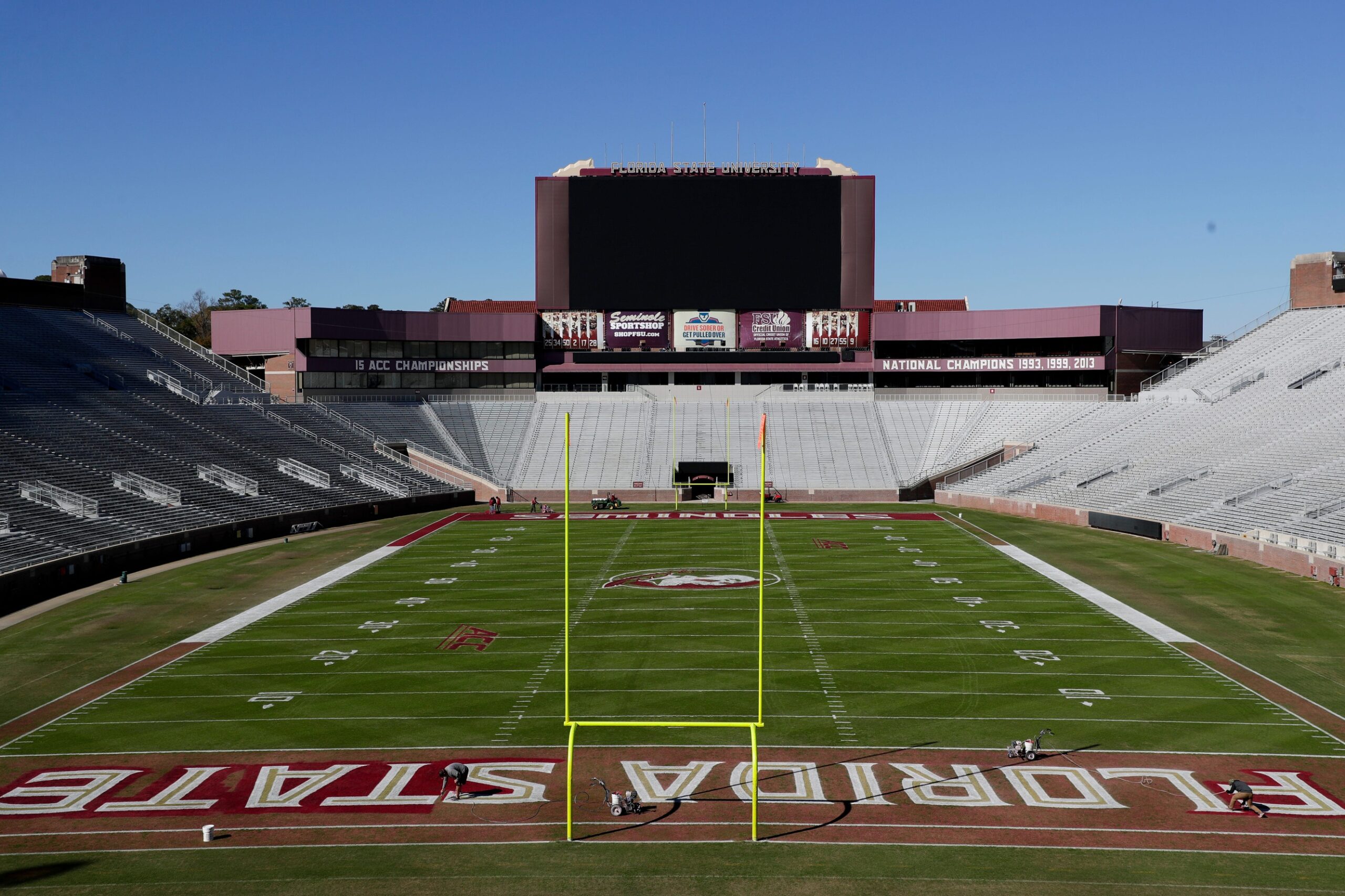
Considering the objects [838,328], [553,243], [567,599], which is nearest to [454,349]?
[553,243]

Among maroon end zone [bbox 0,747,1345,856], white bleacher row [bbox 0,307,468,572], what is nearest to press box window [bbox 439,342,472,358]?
white bleacher row [bbox 0,307,468,572]

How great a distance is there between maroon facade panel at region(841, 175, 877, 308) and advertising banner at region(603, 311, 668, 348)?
10.7 m

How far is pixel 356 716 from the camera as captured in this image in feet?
54.3

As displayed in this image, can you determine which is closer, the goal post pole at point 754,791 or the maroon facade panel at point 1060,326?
the goal post pole at point 754,791

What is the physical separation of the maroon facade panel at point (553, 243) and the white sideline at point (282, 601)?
3063cm

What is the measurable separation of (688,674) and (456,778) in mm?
6353

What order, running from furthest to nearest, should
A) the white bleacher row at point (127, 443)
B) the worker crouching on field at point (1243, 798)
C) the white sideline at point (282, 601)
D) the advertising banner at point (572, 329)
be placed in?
the advertising banner at point (572, 329) → the white bleacher row at point (127, 443) → the white sideline at point (282, 601) → the worker crouching on field at point (1243, 798)

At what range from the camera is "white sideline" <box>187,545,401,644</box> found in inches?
873

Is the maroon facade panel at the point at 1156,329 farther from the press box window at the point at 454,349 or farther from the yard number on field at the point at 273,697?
the yard number on field at the point at 273,697

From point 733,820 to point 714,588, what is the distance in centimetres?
1425

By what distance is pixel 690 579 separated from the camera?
1115 inches

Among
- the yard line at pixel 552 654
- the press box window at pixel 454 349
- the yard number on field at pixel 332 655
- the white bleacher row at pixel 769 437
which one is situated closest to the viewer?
the yard line at pixel 552 654

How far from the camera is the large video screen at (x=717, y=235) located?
200 feet

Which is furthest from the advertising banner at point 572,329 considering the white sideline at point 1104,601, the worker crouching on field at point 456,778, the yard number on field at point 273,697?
the worker crouching on field at point 456,778
